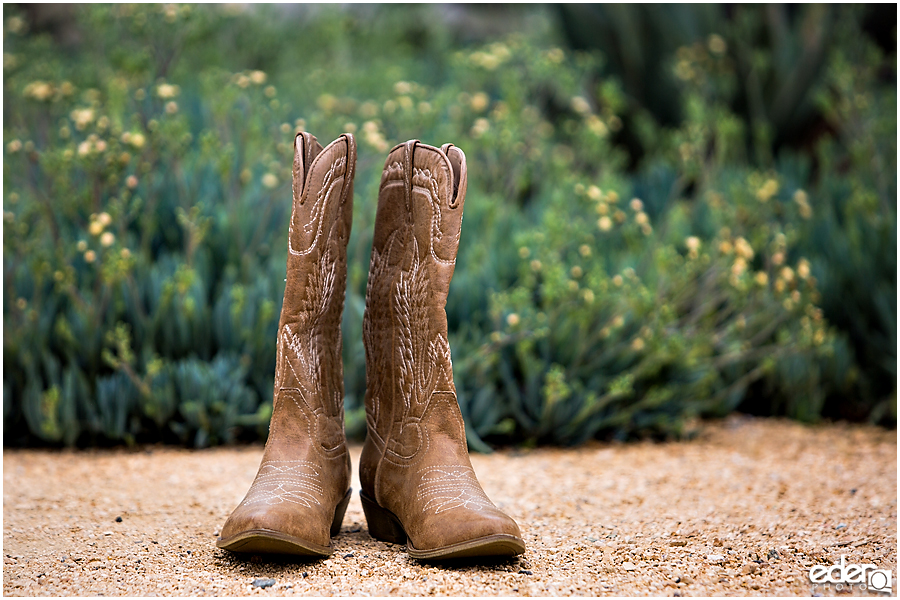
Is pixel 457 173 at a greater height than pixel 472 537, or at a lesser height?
greater

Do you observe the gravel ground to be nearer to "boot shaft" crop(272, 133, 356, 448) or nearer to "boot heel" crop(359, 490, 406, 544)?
"boot heel" crop(359, 490, 406, 544)

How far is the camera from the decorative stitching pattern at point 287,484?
5.42ft

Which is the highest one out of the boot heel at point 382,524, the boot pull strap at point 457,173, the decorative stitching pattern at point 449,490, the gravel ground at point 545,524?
the boot pull strap at point 457,173

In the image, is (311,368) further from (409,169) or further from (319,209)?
(409,169)

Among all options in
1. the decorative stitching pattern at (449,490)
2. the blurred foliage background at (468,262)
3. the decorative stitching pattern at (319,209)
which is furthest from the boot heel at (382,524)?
the blurred foliage background at (468,262)

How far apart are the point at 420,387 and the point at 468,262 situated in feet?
5.66

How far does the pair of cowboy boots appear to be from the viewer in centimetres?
164

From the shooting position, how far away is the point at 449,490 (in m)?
1.69

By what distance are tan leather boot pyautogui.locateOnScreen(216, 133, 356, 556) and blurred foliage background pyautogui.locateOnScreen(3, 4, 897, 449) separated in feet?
3.14

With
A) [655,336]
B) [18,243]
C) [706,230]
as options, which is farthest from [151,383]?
[706,230]

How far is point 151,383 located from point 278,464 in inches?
51.1

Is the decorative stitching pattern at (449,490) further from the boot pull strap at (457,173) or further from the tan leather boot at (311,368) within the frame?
the boot pull strap at (457,173)

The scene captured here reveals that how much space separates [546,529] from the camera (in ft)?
6.50

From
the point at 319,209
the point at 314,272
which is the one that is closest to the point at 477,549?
the point at 314,272
